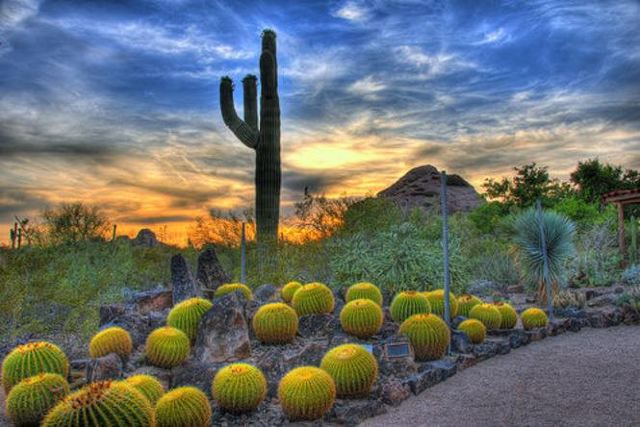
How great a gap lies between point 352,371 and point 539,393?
2.31 meters

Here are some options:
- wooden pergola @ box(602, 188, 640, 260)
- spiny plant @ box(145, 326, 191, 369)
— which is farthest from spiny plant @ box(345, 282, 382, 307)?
wooden pergola @ box(602, 188, 640, 260)

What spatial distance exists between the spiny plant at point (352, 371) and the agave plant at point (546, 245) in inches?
276

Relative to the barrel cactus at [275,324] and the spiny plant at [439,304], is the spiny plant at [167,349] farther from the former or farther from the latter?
the spiny plant at [439,304]

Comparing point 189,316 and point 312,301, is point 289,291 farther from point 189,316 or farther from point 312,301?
point 189,316

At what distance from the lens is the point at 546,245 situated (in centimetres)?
1256

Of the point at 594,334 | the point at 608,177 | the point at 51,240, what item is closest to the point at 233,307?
the point at 594,334

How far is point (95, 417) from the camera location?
4566 millimetres

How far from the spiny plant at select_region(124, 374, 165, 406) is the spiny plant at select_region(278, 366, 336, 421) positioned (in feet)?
4.05

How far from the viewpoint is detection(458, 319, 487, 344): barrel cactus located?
29.2 ft

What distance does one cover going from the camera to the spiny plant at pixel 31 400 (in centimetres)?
597

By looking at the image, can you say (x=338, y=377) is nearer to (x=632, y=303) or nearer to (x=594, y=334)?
(x=594, y=334)

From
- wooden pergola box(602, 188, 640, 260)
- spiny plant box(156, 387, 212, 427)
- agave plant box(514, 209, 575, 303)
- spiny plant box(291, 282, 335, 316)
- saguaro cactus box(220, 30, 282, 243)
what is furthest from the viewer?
wooden pergola box(602, 188, 640, 260)

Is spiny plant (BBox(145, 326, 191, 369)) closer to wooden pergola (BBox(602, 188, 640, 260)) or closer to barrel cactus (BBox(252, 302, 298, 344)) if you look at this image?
barrel cactus (BBox(252, 302, 298, 344))

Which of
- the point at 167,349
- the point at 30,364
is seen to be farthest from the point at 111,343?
the point at 30,364
